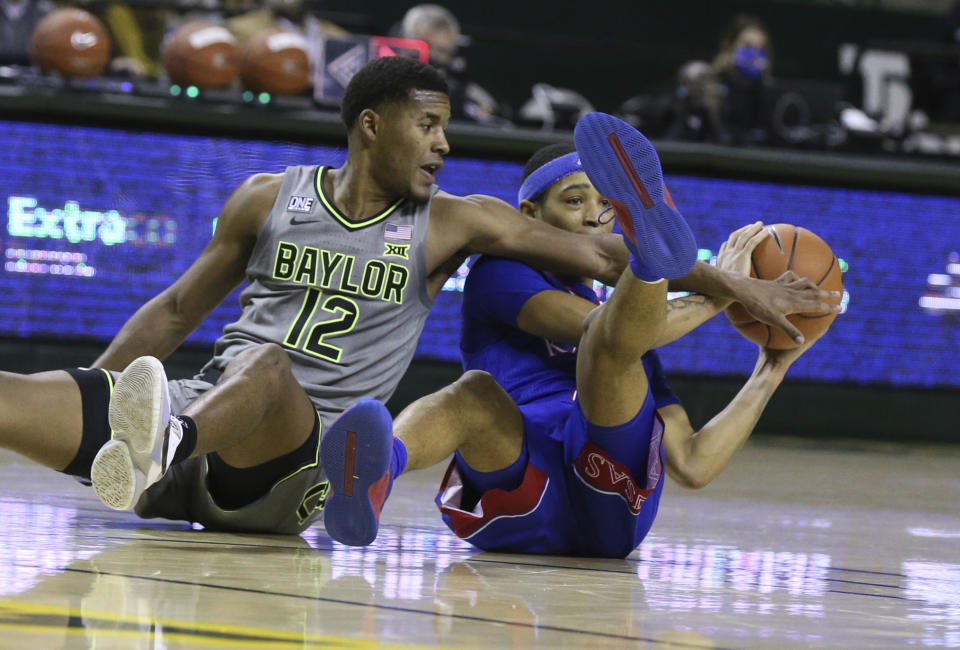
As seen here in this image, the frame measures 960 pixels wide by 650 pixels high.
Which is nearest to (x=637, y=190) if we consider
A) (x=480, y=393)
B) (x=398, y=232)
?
(x=480, y=393)

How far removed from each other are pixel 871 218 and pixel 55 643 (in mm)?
7426

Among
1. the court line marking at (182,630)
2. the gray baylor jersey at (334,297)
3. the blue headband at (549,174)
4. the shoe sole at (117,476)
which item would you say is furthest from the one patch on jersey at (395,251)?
the court line marking at (182,630)

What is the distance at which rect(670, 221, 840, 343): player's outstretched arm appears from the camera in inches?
129

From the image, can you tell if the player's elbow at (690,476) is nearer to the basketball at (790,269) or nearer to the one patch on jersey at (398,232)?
the basketball at (790,269)

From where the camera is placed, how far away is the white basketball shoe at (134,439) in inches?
100

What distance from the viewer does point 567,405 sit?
10.8 feet

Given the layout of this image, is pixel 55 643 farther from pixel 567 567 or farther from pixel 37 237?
pixel 37 237

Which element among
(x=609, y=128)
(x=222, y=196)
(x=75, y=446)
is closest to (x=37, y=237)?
(x=222, y=196)

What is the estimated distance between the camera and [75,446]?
283 centimetres

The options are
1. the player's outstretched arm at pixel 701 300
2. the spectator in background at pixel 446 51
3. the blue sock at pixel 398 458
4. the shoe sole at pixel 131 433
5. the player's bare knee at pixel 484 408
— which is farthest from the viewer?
the spectator in background at pixel 446 51

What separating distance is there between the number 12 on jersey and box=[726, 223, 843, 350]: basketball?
1.05 meters

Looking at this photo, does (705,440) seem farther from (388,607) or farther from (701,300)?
(388,607)

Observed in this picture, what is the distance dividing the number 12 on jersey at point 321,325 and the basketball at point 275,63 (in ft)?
14.4

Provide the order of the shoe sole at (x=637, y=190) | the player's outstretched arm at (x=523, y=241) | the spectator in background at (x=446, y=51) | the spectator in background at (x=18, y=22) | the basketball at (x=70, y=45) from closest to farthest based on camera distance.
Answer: the shoe sole at (x=637, y=190), the player's outstretched arm at (x=523, y=241), the basketball at (x=70, y=45), the spectator in background at (x=446, y=51), the spectator in background at (x=18, y=22)
